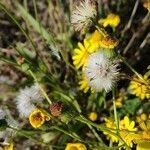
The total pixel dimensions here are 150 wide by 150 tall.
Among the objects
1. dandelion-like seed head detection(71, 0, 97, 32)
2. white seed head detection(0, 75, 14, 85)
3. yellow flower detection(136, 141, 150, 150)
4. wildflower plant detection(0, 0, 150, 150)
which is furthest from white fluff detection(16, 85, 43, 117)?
white seed head detection(0, 75, 14, 85)

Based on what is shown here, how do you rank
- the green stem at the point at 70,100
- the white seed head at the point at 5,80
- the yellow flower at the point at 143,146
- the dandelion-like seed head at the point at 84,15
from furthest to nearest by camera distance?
the white seed head at the point at 5,80, the green stem at the point at 70,100, the dandelion-like seed head at the point at 84,15, the yellow flower at the point at 143,146

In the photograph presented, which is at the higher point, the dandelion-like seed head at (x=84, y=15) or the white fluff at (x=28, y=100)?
the dandelion-like seed head at (x=84, y=15)

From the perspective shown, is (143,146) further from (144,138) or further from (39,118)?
(39,118)

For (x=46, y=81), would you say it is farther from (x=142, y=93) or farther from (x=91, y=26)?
(x=91, y=26)

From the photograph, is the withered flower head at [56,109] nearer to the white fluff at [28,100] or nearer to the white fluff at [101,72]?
the white fluff at [101,72]

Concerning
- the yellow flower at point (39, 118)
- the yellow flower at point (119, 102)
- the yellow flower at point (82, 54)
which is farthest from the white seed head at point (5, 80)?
the yellow flower at point (39, 118)

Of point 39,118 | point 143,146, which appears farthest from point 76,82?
point 143,146

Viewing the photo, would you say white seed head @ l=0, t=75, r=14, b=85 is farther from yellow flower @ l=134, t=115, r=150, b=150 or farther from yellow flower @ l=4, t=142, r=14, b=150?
yellow flower @ l=134, t=115, r=150, b=150
